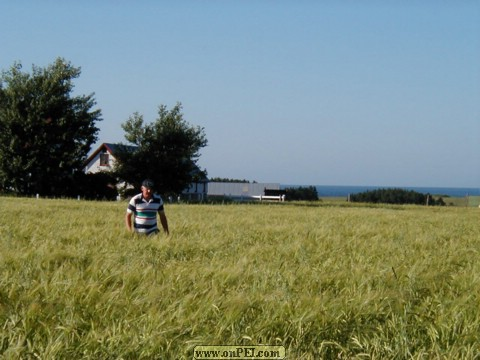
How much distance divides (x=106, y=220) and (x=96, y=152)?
6055cm

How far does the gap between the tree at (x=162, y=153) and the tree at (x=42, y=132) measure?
4.08 meters

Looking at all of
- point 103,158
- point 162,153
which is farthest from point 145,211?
point 103,158

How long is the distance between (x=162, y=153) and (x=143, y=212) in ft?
128

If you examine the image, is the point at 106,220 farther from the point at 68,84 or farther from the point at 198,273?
the point at 68,84

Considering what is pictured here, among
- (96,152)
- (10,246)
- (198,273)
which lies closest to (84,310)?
(198,273)

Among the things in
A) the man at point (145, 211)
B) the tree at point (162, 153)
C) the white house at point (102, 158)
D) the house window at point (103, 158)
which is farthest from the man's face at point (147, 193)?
the house window at point (103, 158)

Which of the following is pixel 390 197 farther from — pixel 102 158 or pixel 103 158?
pixel 102 158

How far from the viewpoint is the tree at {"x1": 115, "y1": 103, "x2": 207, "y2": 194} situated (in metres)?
49.3

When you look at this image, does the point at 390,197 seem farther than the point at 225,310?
Yes

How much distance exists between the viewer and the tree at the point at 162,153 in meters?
49.3

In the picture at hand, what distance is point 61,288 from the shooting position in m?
4.54

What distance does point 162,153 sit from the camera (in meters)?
49.4

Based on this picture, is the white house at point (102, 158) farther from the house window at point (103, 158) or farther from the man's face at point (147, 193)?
the man's face at point (147, 193)

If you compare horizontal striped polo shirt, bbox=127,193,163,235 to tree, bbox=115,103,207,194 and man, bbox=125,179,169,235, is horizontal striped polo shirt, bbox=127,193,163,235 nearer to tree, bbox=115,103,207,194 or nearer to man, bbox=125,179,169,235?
man, bbox=125,179,169,235
